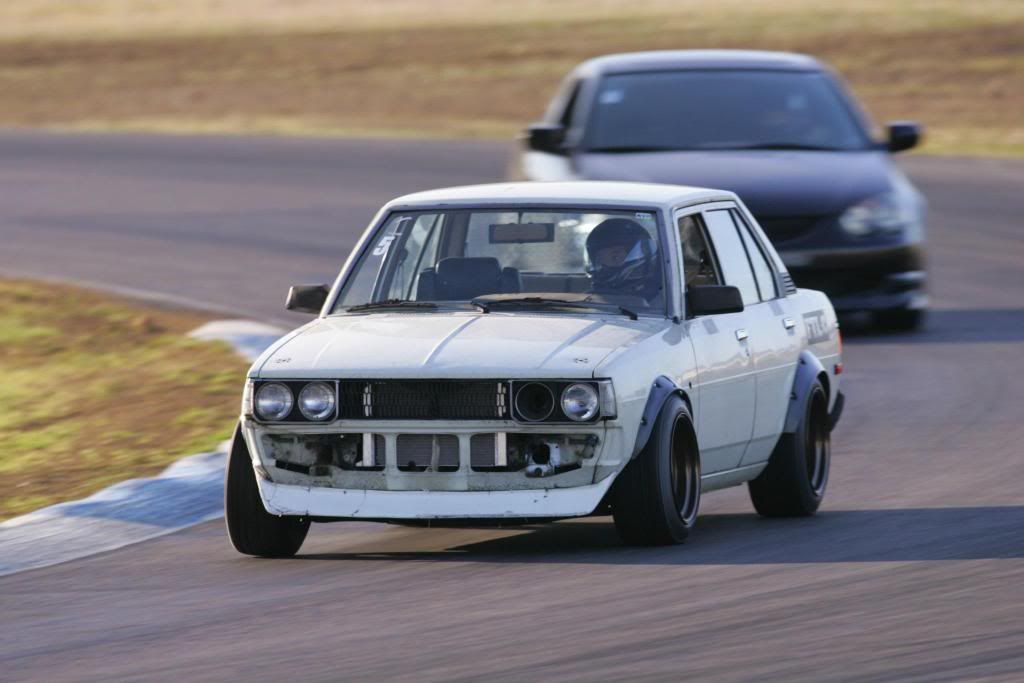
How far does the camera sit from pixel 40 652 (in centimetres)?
707

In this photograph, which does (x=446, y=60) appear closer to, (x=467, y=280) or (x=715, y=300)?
(x=467, y=280)

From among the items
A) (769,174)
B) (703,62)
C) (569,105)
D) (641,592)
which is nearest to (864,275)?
(769,174)

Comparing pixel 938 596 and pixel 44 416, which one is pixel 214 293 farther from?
pixel 938 596

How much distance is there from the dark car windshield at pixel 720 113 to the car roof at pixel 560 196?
637cm

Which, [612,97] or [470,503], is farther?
[612,97]

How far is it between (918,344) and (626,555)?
736 cm

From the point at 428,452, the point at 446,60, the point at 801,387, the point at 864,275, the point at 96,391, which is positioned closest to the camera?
the point at 428,452

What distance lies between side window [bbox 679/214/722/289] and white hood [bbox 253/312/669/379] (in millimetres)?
549

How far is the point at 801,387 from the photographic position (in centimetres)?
966

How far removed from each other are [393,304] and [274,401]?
930mm

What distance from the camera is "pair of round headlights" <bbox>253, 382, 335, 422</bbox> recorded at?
8.22 meters

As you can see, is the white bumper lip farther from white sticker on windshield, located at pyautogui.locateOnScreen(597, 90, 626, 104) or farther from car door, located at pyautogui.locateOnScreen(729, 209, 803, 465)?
white sticker on windshield, located at pyautogui.locateOnScreen(597, 90, 626, 104)

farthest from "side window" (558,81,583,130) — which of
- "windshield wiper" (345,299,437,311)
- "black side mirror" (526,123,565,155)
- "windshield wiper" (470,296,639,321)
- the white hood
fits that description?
the white hood

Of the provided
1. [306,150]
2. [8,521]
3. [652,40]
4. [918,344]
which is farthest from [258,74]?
[8,521]
